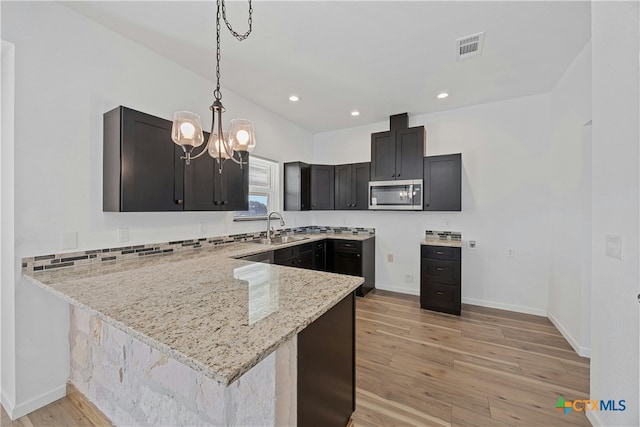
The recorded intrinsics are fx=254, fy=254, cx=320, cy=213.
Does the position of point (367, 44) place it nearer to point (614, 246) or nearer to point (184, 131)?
point (184, 131)

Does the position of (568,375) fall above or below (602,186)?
below

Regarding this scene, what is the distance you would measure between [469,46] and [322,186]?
2.78 metres

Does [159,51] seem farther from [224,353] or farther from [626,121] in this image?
[626,121]

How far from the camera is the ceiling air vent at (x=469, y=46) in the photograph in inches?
86.4

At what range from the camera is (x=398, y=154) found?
12.8ft

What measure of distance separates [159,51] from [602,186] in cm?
365

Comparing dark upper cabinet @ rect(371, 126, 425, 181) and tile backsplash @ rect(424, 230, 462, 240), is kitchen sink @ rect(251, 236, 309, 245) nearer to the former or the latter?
dark upper cabinet @ rect(371, 126, 425, 181)

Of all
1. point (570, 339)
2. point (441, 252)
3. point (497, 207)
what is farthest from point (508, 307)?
point (497, 207)

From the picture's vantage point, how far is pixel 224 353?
0.73 meters

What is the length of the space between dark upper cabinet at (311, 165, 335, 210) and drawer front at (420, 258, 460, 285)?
71.1 inches

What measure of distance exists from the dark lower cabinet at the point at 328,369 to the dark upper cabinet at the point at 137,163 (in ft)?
5.77

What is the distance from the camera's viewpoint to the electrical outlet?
2189mm

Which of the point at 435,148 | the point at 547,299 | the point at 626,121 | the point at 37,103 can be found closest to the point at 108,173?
the point at 37,103

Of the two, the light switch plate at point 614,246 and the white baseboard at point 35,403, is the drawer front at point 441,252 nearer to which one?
the light switch plate at point 614,246
